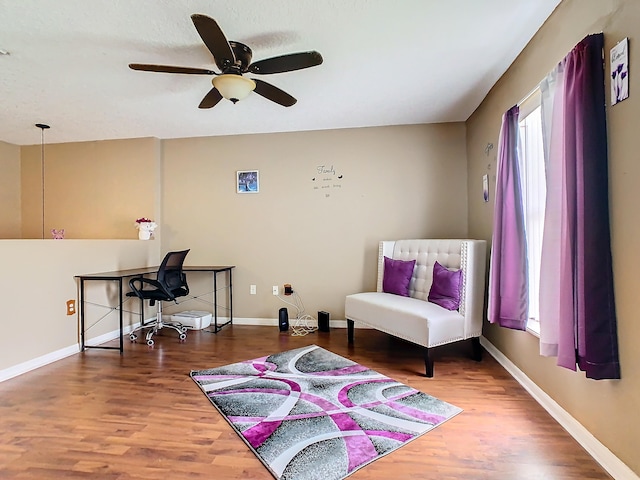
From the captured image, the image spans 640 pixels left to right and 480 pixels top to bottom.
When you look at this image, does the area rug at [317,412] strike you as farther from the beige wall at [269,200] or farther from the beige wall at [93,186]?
the beige wall at [93,186]

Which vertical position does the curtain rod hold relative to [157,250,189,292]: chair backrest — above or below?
above

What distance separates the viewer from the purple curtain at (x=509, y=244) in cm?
234

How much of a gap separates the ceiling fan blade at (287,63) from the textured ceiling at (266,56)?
0.70 feet

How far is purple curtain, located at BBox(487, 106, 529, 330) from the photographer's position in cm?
234

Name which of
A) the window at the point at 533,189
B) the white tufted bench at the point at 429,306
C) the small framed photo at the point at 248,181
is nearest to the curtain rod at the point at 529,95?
the window at the point at 533,189

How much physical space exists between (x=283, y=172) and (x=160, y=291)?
190 centimetres

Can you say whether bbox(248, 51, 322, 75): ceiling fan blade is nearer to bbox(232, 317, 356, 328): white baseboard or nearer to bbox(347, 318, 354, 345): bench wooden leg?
bbox(347, 318, 354, 345): bench wooden leg

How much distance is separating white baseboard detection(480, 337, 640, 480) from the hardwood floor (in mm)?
34

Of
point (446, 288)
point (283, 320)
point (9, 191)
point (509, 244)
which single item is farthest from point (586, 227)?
point (9, 191)

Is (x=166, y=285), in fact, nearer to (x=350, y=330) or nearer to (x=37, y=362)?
(x=37, y=362)

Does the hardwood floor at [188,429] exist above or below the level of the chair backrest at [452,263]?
below

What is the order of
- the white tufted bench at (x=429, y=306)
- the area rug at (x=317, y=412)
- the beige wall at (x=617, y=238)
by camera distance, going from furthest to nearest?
the white tufted bench at (x=429, y=306) → the area rug at (x=317, y=412) → the beige wall at (x=617, y=238)

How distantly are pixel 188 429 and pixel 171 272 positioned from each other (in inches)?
77.3

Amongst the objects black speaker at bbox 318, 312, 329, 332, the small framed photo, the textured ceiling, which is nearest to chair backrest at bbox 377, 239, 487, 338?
black speaker at bbox 318, 312, 329, 332
